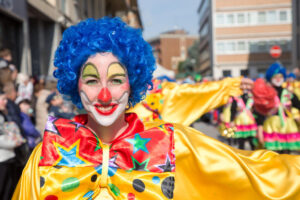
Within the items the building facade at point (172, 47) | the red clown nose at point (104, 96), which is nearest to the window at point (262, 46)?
the red clown nose at point (104, 96)

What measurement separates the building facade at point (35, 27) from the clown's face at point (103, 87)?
3969 millimetres

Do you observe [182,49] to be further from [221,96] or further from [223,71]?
[221,96]

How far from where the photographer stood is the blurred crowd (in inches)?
153

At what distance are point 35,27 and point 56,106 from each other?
6022 millimetres

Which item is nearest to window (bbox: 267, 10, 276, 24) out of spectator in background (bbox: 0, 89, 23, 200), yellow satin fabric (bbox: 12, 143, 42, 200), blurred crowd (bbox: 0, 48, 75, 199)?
blurred crowd (bbox: 0, 48, 75, 199)

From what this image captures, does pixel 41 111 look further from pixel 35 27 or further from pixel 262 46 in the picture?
pixel 262 46

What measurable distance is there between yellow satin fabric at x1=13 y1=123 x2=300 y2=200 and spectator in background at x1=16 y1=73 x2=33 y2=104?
418 centimetres

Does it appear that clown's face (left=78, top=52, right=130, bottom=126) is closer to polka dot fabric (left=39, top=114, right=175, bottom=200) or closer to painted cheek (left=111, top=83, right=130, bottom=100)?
painted cheek (left=111, top=83, right=130, bottom=100)

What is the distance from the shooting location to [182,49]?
8594 centimetres

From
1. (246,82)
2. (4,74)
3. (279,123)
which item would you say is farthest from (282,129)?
(4,74)

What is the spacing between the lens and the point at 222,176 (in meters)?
1.88

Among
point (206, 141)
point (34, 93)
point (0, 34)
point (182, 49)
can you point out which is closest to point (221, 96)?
point (206, 141)

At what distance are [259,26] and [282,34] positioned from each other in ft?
8.46

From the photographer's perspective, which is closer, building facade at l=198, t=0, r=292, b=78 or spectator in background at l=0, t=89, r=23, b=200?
spectator in background at l=0, t=89, r=23, b=200
